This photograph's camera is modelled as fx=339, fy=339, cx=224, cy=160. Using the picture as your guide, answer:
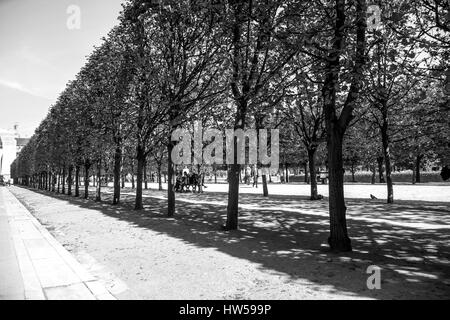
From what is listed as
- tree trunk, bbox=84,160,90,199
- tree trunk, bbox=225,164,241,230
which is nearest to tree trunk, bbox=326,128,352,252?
tree trunk, bbox=225,164,241,230

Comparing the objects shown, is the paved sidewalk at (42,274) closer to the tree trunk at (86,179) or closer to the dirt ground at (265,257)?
the dirt ground at (265,257)

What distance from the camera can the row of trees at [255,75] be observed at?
8422mm

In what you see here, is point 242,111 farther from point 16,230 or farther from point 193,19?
point 16,230

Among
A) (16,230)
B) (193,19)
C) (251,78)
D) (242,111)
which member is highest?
(193,19)

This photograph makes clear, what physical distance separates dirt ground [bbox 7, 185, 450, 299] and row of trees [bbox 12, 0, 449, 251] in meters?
1.38

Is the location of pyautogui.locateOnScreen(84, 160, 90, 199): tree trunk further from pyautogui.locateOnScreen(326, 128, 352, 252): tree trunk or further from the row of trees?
pyautogui.locateOnScreen(326, 128, 352, 252): tree trunk

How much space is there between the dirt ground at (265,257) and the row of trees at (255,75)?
4.53 ft

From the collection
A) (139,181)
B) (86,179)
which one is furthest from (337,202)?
(86,179)

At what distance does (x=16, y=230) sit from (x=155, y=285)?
9446 millimetres

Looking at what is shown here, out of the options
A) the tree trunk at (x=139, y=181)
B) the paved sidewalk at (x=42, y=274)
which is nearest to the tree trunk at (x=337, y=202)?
the paved sidewalk at (x=42, y=274)

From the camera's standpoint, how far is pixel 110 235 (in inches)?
464
